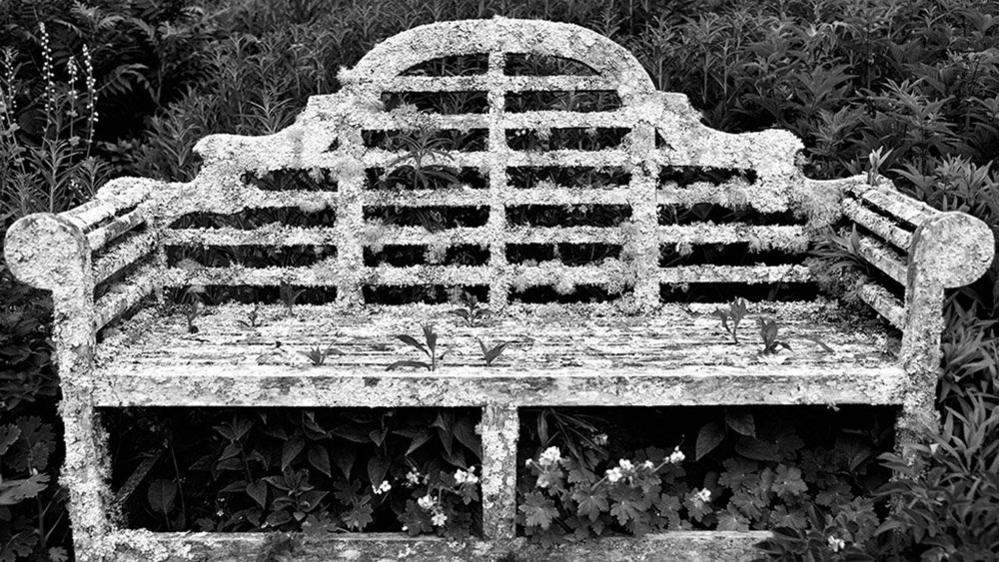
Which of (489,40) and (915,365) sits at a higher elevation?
(489,40)

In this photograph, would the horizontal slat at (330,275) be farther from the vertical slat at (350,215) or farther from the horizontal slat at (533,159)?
the horizontal slat at (533,159)

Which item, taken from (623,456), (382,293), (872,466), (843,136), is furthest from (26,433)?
(843,136)

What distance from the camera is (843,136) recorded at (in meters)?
4.30

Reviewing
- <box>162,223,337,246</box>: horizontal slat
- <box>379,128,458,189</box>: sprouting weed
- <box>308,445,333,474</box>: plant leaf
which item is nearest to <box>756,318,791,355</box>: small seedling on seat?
<box>379,128,458,189</box>: sprouting weed

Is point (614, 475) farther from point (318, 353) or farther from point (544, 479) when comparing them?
point (318, 353)

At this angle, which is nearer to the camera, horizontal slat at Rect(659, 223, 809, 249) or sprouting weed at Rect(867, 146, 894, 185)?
sprouting weed at Rect(867, 146, 894, 185)

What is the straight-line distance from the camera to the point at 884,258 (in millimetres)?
3459

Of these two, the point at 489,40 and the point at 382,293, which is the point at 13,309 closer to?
the point at 382,293

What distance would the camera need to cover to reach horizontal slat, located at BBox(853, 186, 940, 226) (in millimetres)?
3270

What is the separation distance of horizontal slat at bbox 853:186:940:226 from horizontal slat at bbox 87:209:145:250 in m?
2.60

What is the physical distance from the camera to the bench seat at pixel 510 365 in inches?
125

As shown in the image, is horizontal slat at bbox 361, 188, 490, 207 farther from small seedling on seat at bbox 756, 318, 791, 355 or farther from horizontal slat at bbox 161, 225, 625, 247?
small seedling on seat at bbox 756, 318, 791, 355

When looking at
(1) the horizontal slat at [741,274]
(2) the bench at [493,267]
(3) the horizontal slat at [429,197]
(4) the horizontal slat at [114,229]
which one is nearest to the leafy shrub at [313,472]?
(2) the bench at [493,267]

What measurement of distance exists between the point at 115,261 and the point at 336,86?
1.83 metres
